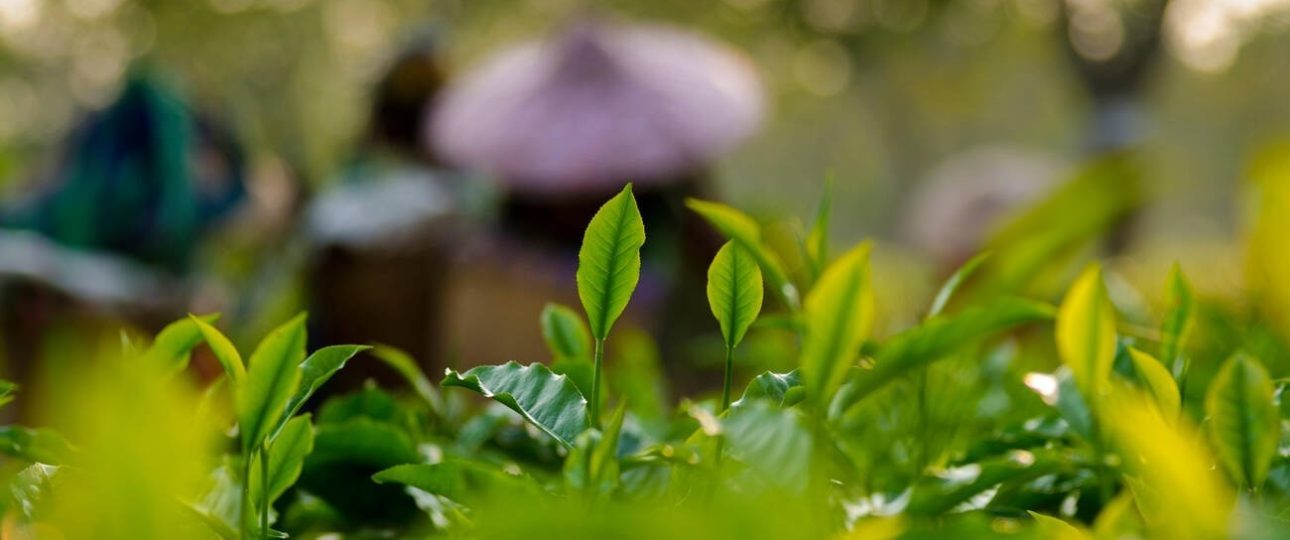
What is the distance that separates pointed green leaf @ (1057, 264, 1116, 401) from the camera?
1.77 feet

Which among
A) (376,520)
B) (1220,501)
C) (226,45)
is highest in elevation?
(1220,501)

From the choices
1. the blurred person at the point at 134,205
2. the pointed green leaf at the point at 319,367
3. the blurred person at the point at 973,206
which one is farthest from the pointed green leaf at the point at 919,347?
the blurred person at the point at 973,206

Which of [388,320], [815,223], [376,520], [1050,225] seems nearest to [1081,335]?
[815,223]

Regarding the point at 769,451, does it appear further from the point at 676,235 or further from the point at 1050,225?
the point at 676,235

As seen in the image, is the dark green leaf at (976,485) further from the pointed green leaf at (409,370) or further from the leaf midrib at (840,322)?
the pointed green leaf at (409,370)

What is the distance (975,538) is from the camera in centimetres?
38

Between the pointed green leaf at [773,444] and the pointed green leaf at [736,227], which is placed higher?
the pointed green leaf at [736,227]

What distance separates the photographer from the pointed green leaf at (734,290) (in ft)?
1.87

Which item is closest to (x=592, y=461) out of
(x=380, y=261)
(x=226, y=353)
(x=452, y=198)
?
(x=226, y=353)

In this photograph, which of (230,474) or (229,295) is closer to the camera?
(230,474)

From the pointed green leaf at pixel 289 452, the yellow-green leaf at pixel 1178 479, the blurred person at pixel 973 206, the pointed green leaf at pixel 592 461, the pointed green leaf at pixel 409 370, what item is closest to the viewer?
Answer: the yellow-green leaf at pixel 1178 479

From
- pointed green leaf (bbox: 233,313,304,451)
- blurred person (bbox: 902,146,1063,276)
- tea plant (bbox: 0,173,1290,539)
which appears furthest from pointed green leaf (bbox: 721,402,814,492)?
blurred person (bbox: 902,146,1063,276)

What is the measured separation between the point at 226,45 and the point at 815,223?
26640 mm

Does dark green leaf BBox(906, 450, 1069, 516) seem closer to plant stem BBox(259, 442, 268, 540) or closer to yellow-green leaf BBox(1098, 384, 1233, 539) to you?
yellow-green leaf BBox(1098, 384, 1233, 539)
